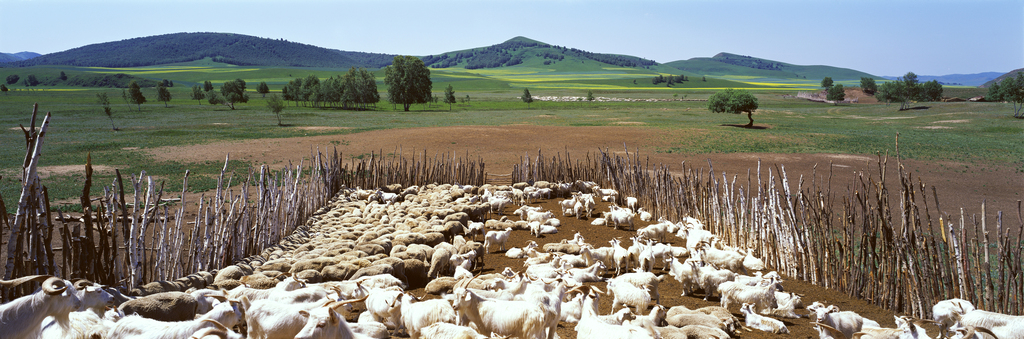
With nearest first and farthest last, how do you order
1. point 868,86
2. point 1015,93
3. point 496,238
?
point 496,238 → point 1015,93 → point 868,86

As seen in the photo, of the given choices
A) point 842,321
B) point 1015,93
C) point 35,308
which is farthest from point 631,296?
point 1015,93

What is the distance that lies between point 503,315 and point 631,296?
203 centimetres

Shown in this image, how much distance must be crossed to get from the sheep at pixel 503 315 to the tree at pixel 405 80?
6919cm

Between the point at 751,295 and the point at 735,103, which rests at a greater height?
the point at 735,103

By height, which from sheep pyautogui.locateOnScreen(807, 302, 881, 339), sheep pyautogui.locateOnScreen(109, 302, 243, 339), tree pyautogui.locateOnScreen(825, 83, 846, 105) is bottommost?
sheep pyautogui.locateOnScreen(807, 302, 881, 339)

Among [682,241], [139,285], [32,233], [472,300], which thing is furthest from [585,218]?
[32,233]

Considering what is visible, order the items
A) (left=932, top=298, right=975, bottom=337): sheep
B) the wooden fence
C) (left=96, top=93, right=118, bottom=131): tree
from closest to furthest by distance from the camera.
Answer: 1. (left=932, top=298, right=975, bottom=337): sheep
2. the wooden fence
3. (left=96, top=93, right=118, bottom=131): tree

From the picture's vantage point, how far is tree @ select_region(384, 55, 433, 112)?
73.1 metres

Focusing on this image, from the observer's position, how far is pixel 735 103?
48.1 metres

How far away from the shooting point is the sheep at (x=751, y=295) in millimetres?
6828

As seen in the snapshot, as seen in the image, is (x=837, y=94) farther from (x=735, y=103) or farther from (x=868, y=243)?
(x=868, y=243)

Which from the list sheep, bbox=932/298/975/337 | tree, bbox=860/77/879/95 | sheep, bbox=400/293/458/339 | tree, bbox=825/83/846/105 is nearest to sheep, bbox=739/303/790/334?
sheep, bbox=932/298/975/337

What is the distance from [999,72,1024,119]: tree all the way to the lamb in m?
55.2

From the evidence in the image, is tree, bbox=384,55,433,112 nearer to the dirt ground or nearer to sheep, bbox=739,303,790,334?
the dirt ground
